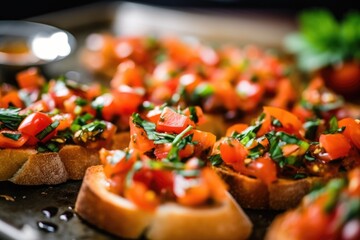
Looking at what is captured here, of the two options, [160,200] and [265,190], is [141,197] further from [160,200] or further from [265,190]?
[265,190]

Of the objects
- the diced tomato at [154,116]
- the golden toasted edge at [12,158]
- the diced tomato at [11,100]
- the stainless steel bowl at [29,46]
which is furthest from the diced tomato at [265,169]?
the stainless steel bowl at [29,46]

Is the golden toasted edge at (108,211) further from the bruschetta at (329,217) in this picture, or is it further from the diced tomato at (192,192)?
the bruschetta at (329,217)

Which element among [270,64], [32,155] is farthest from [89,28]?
[32,155]

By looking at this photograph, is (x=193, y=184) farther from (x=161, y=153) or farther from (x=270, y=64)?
(x=270, y=64)

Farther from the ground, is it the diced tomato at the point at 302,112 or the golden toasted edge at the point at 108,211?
the golden toasted edge at the point at 108,211

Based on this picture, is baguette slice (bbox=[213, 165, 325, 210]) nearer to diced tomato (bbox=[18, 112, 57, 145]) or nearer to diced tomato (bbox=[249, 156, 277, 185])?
diced tomato (bbox=[249, 156, 277, 185])

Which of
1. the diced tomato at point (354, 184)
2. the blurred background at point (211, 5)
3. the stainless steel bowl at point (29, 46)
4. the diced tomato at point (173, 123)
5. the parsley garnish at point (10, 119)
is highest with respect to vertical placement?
the diced tomato at point (354, 184)

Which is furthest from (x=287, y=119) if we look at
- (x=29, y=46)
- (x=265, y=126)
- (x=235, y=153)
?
(x=29, y=46)
